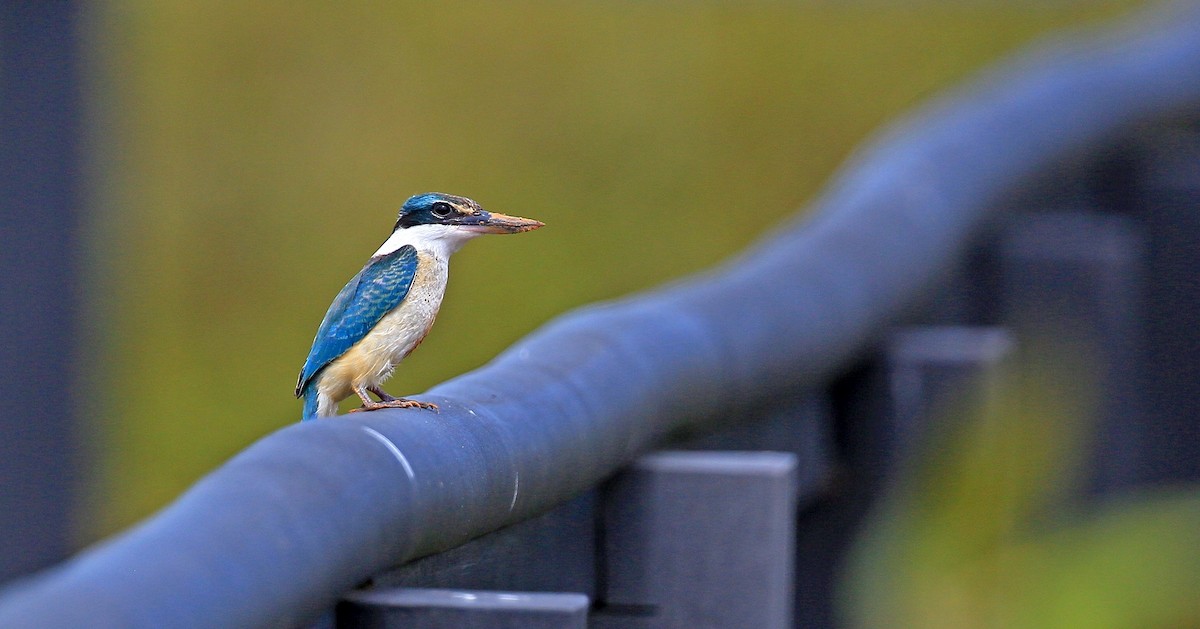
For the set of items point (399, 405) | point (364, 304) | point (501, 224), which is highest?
point (501, 224)

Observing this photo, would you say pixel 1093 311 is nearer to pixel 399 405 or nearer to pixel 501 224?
pixel 501 224

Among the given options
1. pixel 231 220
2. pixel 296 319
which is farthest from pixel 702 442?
pixel 231 220

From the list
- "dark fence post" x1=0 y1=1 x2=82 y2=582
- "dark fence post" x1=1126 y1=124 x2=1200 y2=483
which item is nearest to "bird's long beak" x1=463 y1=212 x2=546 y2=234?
"dark fence post" x1=0 y1=1 x2=82 y2=582

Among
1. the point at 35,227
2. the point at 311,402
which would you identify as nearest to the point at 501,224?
the point at 311,402

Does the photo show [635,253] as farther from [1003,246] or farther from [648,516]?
[648,516]

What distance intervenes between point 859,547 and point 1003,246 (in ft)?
6.61

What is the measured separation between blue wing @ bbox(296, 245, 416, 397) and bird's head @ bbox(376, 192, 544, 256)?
0.03 meters

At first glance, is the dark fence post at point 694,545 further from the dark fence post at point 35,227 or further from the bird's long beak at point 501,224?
the dark fence post at point 35,227

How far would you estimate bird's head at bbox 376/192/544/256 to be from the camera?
299 centimetres

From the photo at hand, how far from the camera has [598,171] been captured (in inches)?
440

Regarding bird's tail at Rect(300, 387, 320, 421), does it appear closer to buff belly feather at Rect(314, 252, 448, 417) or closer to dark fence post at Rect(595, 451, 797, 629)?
buff belly feather at Rect(314, 252, 448, 417)

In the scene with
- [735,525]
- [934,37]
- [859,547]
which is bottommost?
[859,547]

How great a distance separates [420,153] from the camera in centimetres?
1054

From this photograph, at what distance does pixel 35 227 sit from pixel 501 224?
2.90 m
